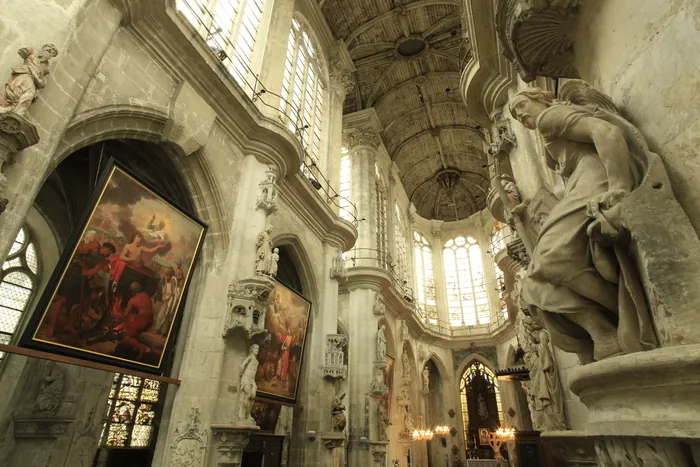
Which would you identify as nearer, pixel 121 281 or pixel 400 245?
pixel 121 281

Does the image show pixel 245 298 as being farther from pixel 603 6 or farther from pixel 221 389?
pixel 603 6

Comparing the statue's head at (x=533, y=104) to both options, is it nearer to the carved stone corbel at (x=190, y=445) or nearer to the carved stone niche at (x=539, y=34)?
the carved stone niche at (x=539, y=34)

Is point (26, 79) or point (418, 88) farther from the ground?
point (418, 88)

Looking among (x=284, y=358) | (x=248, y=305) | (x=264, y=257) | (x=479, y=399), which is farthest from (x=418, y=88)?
(x=248, y=305)

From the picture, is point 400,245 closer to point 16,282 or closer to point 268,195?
point 268,195

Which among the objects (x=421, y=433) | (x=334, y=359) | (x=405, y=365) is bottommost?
(x=421, y=433)

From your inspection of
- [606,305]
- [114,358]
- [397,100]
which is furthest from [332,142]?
[606,305]

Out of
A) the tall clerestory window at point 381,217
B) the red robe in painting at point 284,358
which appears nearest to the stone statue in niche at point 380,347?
the tall clerestory window at point 381,217

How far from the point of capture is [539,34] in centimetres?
338

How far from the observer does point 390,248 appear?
18.1 metres

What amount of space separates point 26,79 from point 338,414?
8403 millimetres

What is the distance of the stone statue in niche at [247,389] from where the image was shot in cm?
659

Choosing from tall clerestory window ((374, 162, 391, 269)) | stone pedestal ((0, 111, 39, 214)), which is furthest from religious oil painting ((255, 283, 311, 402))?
tall clerestory window ((374, 162, 391, 269))

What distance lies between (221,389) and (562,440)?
4787 mm
